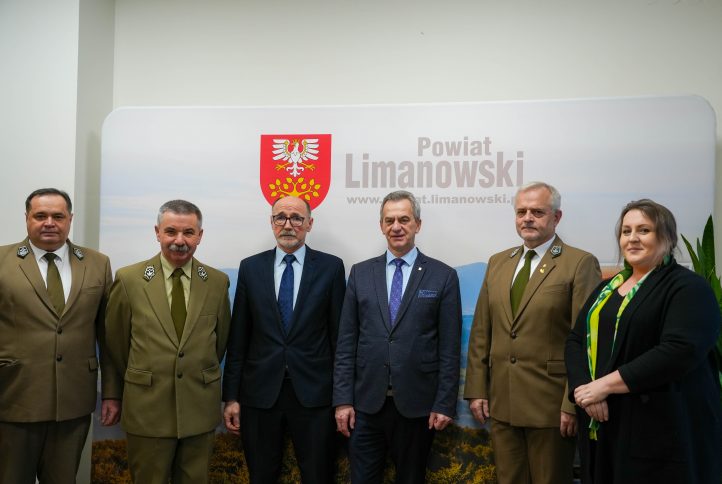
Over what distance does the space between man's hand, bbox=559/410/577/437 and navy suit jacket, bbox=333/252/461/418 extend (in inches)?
20.9

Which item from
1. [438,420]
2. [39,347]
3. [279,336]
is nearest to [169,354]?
[279,336]

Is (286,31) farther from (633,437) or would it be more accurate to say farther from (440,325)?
(633,437)

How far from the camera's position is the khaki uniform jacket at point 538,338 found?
3154 millimetres

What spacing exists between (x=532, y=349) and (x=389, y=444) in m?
0.91

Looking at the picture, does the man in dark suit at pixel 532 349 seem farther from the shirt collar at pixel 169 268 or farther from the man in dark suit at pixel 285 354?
the shirt collar at pixel 169 268

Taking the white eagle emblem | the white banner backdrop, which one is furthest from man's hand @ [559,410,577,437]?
the white eagle emblem

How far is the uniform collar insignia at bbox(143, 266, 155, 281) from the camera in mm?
3453

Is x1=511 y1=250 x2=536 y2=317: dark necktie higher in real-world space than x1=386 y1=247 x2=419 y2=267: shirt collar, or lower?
lower

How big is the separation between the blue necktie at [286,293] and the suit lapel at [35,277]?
1.19m

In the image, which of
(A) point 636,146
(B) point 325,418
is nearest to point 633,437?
(B) point 325,418

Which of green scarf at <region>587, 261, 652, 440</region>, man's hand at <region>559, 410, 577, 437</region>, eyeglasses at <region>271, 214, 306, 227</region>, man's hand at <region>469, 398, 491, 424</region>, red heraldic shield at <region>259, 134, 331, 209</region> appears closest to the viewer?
green scarf at <region>587, 261, 652, 440</region>

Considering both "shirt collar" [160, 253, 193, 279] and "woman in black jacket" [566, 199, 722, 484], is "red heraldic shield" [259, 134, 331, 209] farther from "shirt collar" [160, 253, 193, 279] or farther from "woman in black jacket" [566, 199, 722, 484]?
"woman in black jacket" [566, 199, 722, 484]

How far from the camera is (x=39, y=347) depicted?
132 inches

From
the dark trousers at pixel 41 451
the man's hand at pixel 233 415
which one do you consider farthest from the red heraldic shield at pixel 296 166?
the dark trousers at pixel 41 451
